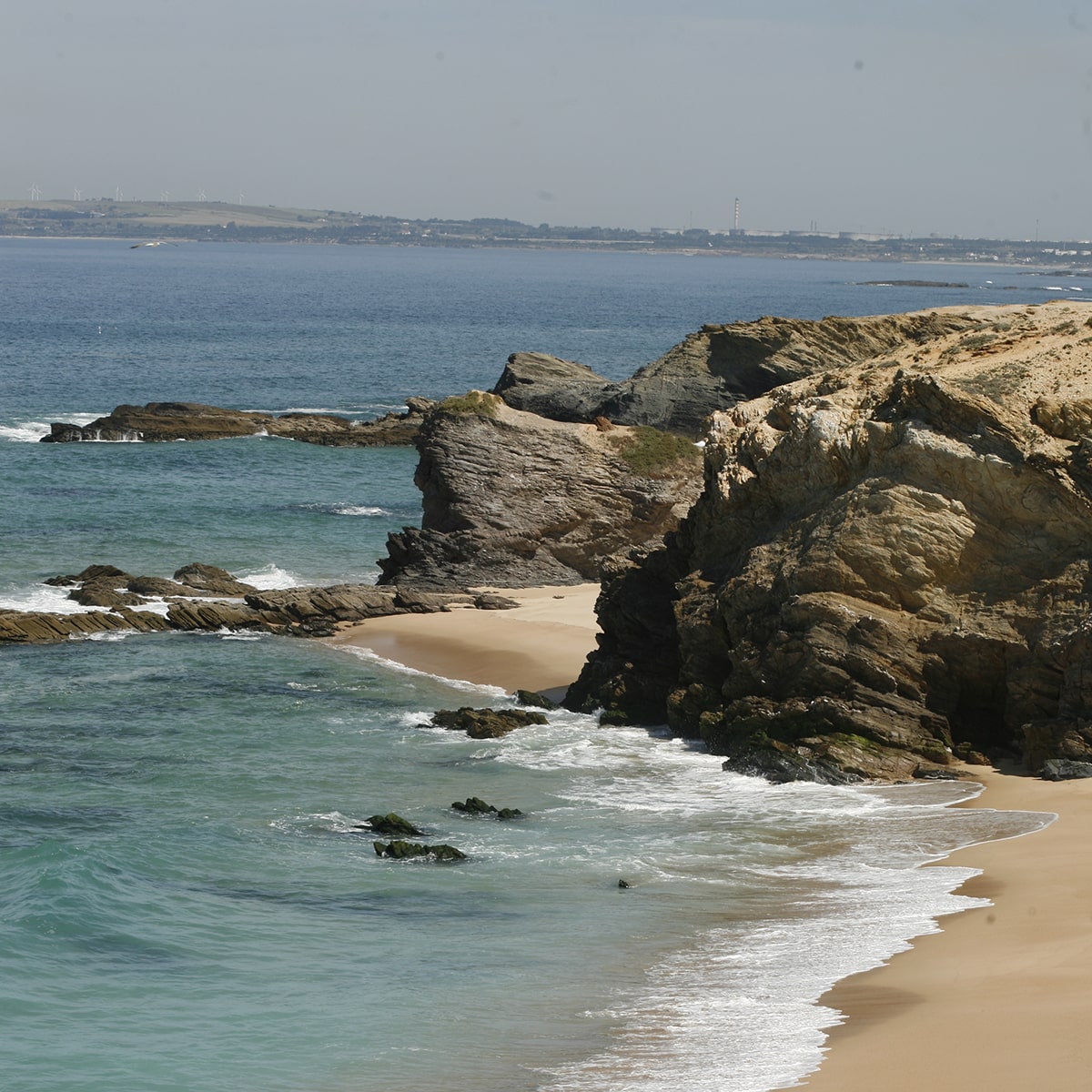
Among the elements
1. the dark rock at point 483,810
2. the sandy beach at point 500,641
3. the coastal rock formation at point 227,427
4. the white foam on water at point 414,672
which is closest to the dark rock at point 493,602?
the sandy beach at point 500,641

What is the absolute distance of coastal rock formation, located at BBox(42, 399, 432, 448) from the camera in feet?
190

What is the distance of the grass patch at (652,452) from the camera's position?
3588cm

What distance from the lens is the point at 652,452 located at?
3619 centimetres

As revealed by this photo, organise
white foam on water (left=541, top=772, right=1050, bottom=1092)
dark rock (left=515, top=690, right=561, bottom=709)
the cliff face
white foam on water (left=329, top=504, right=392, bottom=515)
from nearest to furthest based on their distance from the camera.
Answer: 1. white foam on water (left=541, top=772, right=1050, bottom=1092)
2. the cliff face
3. dark rock (left=515, top=690, right=561, bottom=709)
4. white foam on water (left=329, top=504, right=392, bottom=515)

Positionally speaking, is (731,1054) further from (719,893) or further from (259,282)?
(259,282)

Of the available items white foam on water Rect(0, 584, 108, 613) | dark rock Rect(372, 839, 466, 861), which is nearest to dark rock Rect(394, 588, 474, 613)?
white foam on water Rect(0, 584, 108, 613)

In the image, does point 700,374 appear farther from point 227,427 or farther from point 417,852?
point 417,852

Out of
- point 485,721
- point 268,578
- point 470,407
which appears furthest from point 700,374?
point 485,721

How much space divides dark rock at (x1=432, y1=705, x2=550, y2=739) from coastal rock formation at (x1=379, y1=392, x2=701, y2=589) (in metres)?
9.67

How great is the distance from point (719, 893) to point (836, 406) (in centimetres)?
917

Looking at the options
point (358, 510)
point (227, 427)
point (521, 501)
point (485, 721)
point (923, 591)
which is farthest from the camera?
point (227, 427)

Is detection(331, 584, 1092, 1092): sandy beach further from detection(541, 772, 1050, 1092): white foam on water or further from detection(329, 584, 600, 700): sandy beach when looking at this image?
detection(329, 584, 600, 700): sandy beach

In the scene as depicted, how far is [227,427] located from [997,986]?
50986 millimetres

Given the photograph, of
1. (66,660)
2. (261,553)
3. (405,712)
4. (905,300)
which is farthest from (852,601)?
(905,300)
